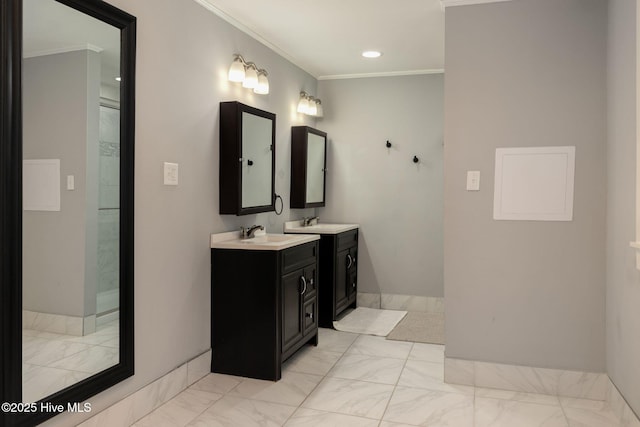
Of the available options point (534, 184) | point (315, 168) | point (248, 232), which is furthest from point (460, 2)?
point (315, 168)

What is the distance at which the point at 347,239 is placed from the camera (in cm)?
457

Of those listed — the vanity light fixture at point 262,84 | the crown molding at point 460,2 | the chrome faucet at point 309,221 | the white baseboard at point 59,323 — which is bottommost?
the white baseboard at point 59,323

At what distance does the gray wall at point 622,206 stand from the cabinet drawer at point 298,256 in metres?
1.79

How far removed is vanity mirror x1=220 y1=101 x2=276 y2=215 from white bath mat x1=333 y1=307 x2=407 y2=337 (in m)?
1.27

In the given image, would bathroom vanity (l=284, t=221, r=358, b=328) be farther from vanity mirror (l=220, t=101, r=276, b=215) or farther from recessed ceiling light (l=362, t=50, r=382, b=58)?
recessed ceiling light (l=362, t=50, r=382, b=58)

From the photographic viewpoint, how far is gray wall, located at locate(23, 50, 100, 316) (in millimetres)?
1874

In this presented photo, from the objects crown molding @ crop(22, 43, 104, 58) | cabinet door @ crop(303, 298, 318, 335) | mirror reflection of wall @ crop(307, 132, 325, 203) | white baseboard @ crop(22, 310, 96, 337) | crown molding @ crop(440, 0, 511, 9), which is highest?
crown molding @ crop(440, 0, 511, 9)

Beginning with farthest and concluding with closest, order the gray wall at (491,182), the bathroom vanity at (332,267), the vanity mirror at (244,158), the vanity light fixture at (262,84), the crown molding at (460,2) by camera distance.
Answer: the bathroom vanity at (332,267)
the vanity light fixture at (262,84)
the vanity mirror at (244,158)
the crown molding at (460,2)
the gray wall at (491,182)

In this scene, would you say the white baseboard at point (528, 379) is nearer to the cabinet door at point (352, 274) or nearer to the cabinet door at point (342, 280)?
the cabinet door at point (342, 280)

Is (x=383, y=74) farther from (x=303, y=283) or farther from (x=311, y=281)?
(x=303, y=283)

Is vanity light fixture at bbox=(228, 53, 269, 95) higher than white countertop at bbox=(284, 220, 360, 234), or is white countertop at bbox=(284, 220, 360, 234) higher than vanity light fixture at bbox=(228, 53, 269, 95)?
vanity light fixture at bbox=(228, 53, 269, 95)

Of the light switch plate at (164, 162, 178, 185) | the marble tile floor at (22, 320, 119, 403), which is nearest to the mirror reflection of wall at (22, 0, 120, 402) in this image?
the marble tile floor at (22, 320, 119, 403)

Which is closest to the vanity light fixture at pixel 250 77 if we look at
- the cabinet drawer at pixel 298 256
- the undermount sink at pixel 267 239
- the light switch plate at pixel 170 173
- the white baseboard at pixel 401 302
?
the light switch plate at pixel 170 173

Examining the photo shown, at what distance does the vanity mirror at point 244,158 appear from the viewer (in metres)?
3.21
